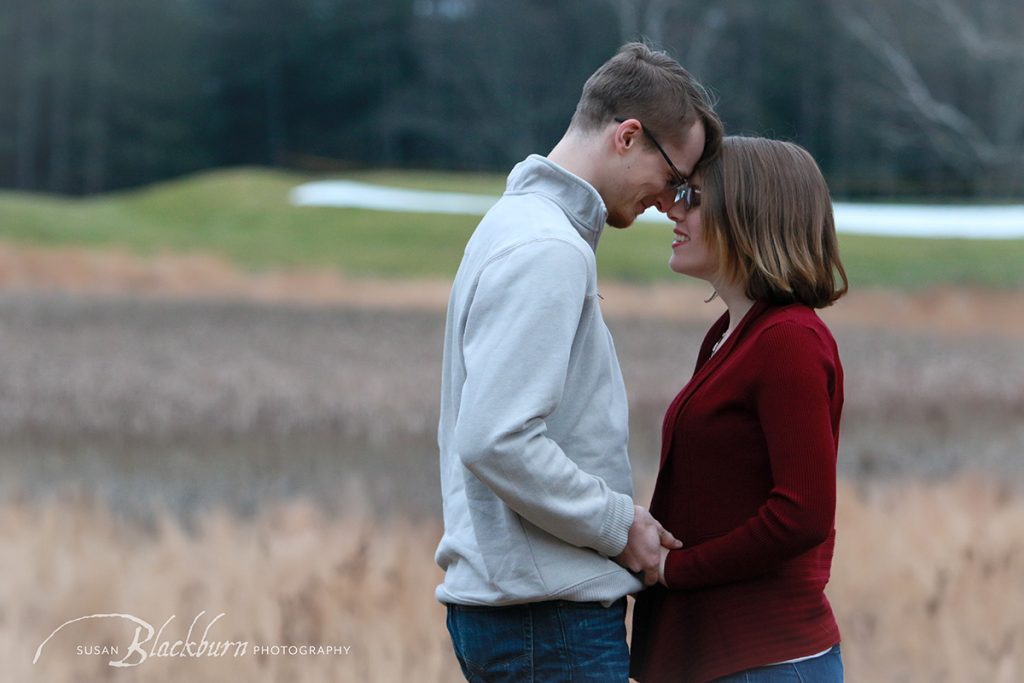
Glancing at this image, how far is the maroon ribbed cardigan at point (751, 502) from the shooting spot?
203 cm

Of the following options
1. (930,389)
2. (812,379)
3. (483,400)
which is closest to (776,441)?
(812,379)

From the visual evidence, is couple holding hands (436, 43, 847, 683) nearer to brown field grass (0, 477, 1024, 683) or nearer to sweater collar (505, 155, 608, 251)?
A: sweater collar (505, 155, 608, 251)

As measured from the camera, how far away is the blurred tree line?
25969 millimetres

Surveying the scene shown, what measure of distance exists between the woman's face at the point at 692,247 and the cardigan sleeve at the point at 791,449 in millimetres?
230

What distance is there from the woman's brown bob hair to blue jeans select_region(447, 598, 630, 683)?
2.06ft

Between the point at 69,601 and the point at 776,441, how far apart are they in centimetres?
268

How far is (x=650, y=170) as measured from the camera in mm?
2207

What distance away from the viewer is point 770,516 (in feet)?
6.77

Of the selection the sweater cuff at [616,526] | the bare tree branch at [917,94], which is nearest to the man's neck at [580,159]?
the sweater cuff at [616,526]

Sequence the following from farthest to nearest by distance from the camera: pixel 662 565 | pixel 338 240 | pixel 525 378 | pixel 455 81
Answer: pixel 455 81 → pixel 338 240 → pixel 662 565 → pixel 525 378

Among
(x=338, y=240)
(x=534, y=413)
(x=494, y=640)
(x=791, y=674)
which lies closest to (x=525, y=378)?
(x=534, y=413)

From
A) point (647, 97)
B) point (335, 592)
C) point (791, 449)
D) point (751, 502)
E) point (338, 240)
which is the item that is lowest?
point (338, 240)

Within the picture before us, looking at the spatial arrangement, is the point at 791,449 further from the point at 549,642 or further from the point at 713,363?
the point at 549,642

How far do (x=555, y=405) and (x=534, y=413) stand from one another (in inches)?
1.9
